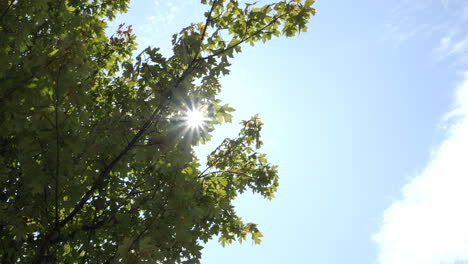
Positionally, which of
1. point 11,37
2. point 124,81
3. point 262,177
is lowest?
point 11,37

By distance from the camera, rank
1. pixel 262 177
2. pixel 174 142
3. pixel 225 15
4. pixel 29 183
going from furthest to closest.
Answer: pixel 262 177 < pixel 225 15 < pixel 174 142 < pixel 29 183

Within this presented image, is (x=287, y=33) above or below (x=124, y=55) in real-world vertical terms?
below

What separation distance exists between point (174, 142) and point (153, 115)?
48 cm

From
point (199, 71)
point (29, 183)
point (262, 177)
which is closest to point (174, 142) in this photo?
point (199, 71)

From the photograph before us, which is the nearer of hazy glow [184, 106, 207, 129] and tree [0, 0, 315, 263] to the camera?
tree [0, 0, 315, 263]

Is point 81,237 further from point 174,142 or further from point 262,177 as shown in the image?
point 262,177

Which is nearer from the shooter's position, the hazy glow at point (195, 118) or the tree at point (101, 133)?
the tree at point (101, 133)

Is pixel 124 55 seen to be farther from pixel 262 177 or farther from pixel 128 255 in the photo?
pixel 128 255

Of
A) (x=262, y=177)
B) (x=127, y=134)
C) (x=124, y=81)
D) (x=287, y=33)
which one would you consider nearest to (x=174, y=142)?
(x=127, y=134)

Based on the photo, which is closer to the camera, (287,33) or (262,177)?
(287,33)

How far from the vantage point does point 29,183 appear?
323cm

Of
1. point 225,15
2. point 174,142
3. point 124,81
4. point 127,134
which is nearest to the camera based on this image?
point 174,142

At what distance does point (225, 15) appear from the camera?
4426mm

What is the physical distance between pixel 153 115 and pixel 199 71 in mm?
857
